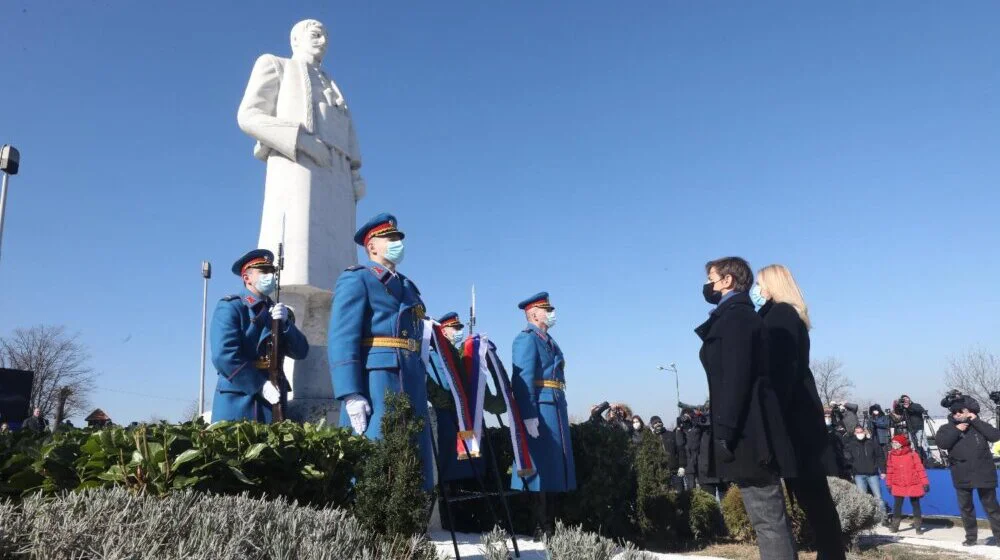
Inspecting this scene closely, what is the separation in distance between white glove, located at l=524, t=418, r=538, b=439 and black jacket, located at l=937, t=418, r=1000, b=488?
228 inches

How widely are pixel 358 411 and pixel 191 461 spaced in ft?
5.55

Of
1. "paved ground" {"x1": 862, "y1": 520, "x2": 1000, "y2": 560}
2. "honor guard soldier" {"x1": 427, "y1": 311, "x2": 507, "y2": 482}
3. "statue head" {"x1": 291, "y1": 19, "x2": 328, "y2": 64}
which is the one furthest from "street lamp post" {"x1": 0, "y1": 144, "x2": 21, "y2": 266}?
"paved ground" {"x1": 862, "y1": 520, "x2": 1000, "y2": 560}

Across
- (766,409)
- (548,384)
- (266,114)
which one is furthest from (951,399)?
(266,114)

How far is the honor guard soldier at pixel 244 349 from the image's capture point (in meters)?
5.84

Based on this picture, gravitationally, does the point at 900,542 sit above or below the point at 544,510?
below

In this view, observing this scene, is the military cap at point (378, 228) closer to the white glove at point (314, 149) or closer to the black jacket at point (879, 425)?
the white glove at point (314, 149)

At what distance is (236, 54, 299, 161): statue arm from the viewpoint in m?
8.20

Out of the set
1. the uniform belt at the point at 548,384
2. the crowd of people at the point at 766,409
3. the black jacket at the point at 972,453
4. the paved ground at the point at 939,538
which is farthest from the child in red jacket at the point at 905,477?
the crowd of people at the point at 766,409

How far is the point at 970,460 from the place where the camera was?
8.92m

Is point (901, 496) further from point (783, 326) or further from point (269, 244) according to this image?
point (269, 244)

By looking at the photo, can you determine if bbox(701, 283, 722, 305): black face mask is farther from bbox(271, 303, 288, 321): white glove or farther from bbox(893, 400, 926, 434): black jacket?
bbox(893, 400, 926, 434): black jacket

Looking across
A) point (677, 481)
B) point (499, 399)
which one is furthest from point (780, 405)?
point (677, 481)

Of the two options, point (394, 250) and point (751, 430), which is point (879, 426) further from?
point (394, 250)

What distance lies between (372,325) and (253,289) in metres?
1.79
